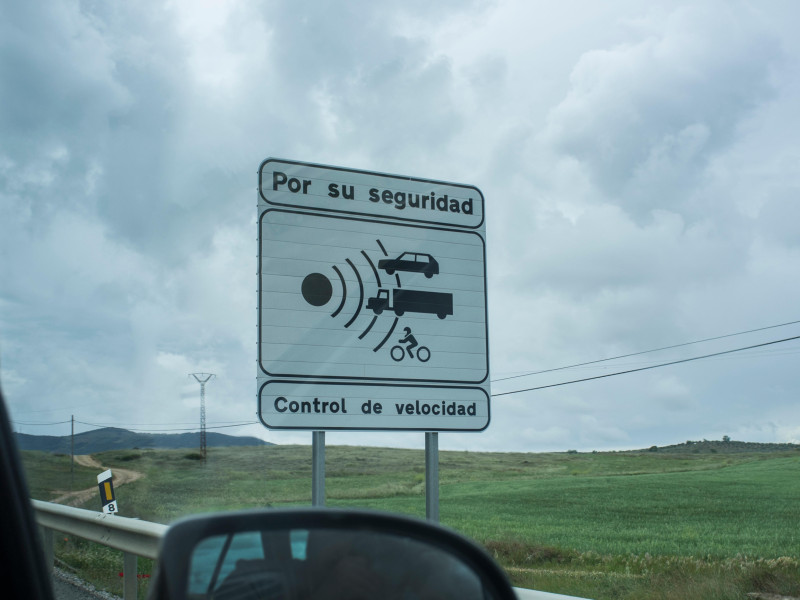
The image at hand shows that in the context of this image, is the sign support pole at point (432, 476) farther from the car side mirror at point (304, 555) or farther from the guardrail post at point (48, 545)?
the guardrail post at point (48, 545)

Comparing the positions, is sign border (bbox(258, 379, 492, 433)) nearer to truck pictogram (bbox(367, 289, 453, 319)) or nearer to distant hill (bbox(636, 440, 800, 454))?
truck pictogram (bbox(367, 289, 453, 319))

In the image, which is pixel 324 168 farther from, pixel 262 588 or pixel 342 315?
pixel 262 588

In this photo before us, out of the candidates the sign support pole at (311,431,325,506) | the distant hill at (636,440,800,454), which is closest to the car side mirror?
the sign support pole at (311,431,325,506)

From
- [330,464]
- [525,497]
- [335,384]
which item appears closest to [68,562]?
[335,384]

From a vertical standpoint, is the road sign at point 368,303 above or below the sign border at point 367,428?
above

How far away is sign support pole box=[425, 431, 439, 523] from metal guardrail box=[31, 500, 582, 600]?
5.19 ft

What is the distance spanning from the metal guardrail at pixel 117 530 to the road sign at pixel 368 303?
109cm

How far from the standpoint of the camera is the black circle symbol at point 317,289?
4973 millimetres

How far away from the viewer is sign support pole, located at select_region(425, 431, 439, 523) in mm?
4879

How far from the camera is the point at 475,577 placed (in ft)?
5.93

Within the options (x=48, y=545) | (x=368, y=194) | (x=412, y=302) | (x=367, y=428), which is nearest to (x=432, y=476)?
(x=367, y=428)

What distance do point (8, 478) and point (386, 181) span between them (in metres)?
3.87

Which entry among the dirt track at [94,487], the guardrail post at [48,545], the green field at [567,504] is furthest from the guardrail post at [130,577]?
the dirt track at [94,487]

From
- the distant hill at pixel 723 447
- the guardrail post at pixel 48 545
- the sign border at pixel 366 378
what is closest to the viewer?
the sign border at pixel 366 378
